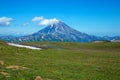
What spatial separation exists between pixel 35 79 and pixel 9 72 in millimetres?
5923

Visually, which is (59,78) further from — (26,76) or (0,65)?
(0,65)

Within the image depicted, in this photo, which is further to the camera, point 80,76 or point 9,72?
point 80,76

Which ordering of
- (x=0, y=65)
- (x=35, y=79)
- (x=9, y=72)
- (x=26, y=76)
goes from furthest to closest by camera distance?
(x=0, y=65) → (x=9, y=72) → (x=26, y=76) → (x=35, y=79)

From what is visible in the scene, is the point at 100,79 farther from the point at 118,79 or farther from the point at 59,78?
the point at 59,78

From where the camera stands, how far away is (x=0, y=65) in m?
38.4

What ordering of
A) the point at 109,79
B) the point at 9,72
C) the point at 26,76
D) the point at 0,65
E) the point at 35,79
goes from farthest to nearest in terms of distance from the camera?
the point at 0,65
the point at 109,79
the point at 9,72
the point at 26,76
the point at 35,79

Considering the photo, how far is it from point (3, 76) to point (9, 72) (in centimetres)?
279

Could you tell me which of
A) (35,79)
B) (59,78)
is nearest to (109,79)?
(59,78)

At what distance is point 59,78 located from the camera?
31.6 m

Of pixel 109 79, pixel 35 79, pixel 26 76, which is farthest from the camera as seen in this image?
pixel 109 79

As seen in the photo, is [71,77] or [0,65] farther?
[0,65]

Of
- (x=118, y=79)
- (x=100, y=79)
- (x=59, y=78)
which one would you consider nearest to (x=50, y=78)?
(x=59, y=78)

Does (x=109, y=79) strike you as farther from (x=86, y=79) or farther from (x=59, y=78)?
(x=59, y=78)

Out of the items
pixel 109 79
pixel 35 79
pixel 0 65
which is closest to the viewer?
pixel 35 79
